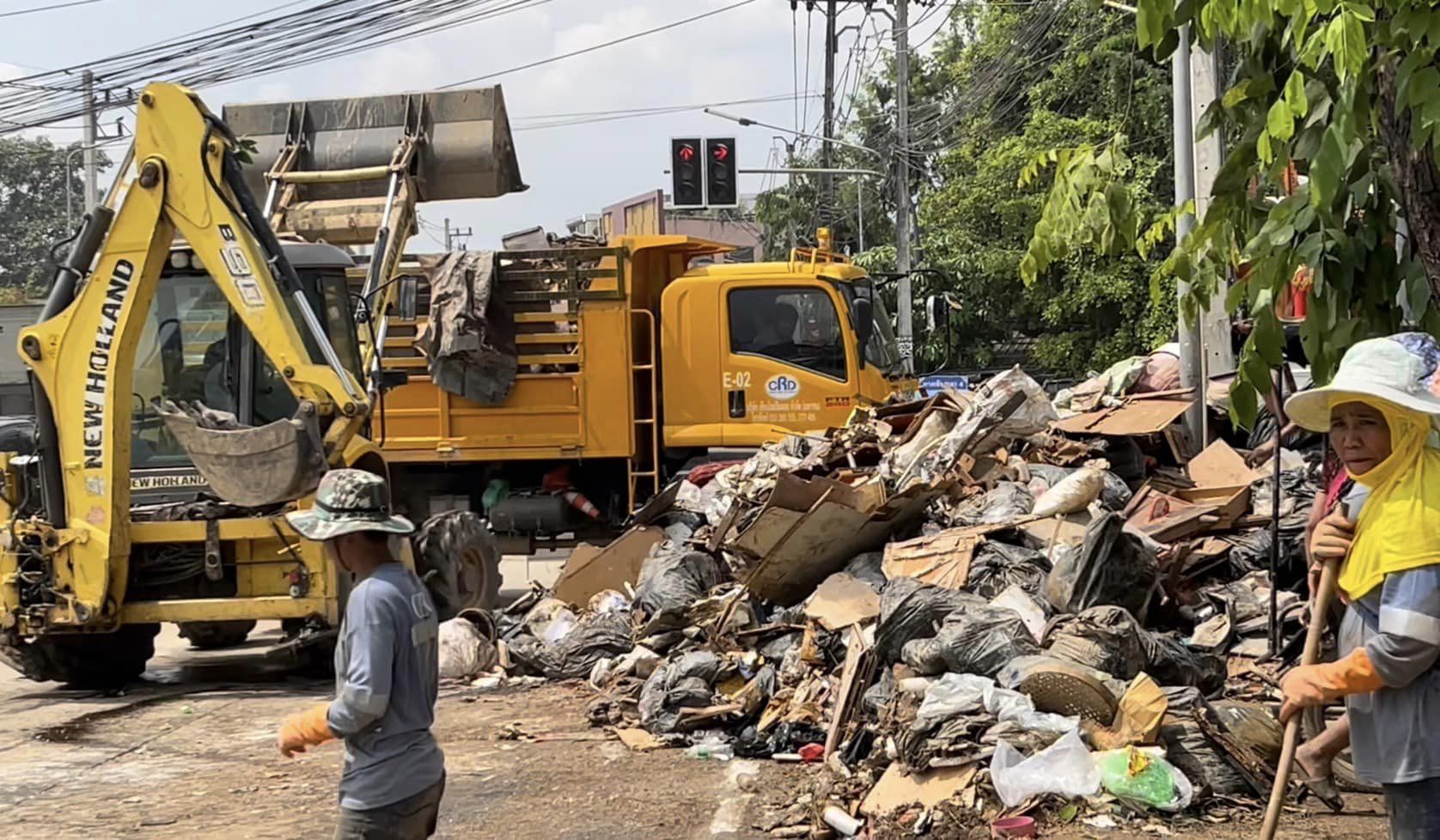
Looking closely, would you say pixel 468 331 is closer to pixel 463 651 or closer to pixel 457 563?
pixel 457 563

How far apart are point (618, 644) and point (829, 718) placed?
2324mm

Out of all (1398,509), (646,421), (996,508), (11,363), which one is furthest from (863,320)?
(11,363)

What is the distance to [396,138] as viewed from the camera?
12016 millimetres

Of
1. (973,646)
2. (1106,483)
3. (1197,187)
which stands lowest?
(973,646)

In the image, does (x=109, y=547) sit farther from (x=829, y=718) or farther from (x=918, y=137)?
(x=918, y=137)

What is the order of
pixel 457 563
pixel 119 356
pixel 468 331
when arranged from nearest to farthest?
pixel 119 356 → pixel 457 563 → pixel 468 331

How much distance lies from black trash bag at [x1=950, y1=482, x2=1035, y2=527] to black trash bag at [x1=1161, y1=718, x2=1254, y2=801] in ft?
9.45

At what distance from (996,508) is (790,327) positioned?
4.03 meters

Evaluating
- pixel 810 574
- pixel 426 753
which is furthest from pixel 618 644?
pixel 426 753

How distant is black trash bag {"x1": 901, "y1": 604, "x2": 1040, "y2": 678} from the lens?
6.44 meters

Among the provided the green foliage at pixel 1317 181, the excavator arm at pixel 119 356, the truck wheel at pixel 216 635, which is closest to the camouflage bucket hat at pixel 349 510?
the green foliage at pixel 1317 181

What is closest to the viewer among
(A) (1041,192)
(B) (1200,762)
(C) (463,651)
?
(B) (1200,762)

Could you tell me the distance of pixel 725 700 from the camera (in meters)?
7.63

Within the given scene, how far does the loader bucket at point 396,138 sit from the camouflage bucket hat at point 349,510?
8.43m
